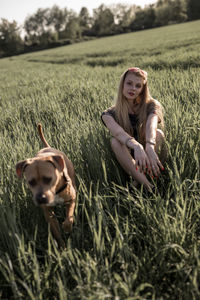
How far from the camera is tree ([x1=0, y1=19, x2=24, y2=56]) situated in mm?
58094

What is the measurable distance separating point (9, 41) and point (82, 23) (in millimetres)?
31481

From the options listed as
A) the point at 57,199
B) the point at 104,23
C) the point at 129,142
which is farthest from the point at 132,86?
the point at 104,23

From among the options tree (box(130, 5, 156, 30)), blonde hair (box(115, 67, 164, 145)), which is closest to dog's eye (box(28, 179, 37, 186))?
blonde hair (box(115, 67, 164, 145))

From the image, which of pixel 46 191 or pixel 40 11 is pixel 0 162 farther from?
pixel 40 11

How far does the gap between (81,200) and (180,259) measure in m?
0.76

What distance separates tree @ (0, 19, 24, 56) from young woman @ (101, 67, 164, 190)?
61797 mm

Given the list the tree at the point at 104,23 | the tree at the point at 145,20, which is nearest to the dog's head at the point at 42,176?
the tree at the point at 145,20

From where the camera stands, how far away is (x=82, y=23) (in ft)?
265

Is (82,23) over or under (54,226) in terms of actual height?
over

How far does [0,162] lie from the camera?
2078mm

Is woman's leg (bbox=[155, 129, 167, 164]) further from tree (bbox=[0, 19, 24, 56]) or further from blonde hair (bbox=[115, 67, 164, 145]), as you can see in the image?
tree (bbox=[0, 19, 24, 56])

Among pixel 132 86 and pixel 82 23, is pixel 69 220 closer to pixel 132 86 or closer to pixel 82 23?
pixel 132 86

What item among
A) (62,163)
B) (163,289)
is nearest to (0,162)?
(62,163)

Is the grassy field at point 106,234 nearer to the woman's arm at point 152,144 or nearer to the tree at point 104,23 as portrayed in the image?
the woman's arm at point 152,144
